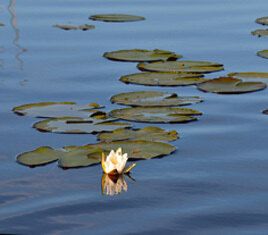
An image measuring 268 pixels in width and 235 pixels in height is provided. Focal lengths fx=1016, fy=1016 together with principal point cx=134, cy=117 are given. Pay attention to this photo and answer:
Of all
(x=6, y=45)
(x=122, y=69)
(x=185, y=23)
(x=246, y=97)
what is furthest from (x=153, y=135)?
(x=185, y=23)

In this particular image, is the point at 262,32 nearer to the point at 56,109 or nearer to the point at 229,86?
the point at 229,86

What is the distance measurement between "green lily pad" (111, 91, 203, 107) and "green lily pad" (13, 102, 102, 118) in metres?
0.22

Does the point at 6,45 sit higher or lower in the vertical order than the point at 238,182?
higher

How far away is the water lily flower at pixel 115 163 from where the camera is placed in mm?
4969

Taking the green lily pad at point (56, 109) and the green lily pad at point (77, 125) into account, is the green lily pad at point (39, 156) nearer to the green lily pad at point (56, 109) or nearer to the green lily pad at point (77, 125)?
the green lily pad at point (77, 125)

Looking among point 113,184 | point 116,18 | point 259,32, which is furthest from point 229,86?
point 116,18

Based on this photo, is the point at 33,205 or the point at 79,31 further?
the point at 79,31

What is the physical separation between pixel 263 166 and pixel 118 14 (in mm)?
4467

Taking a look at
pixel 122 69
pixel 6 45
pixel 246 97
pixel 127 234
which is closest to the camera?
pixel 127 234

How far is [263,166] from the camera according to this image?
511 centimetres

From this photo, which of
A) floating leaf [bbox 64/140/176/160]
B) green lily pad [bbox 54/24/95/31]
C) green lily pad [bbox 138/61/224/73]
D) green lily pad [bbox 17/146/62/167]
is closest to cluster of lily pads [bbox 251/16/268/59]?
green lily pad [bbox 138/61/224/73]

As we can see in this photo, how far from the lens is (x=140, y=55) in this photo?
298 inches

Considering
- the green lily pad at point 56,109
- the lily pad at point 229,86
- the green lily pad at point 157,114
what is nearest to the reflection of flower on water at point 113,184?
the green lily pad at point 157,114

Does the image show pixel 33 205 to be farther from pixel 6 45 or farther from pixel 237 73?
pixel 6 45
